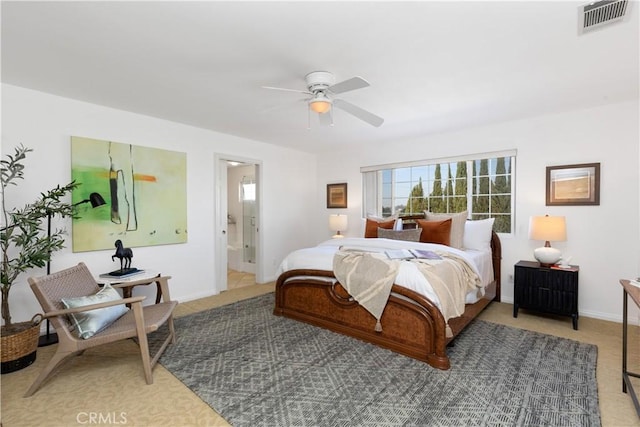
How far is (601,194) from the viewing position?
11.3 ft

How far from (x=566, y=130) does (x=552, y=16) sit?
7.74ft

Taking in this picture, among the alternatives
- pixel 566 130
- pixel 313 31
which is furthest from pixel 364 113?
pixel 566 130

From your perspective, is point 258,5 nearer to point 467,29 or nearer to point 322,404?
point 467,29

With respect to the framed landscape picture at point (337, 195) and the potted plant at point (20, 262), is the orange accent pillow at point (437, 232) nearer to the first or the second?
the framed landscape picture at point (337, 195)

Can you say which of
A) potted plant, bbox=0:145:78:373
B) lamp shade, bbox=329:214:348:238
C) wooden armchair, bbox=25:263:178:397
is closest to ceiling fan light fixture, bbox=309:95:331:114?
wooden armchair, bbox=25:263:178:397

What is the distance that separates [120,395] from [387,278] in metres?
2.18

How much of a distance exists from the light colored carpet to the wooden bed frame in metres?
1.01

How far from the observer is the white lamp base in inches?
134

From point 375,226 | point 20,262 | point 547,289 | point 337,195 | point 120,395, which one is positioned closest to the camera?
point 120,395

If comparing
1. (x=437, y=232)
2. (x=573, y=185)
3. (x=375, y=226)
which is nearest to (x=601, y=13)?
(x=573, y=185)

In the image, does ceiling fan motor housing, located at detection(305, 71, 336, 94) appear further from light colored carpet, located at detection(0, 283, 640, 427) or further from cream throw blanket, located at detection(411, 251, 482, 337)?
light colored carpet, located at detection(0, 283, 640, 427)

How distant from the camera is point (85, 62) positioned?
2451 millimetres

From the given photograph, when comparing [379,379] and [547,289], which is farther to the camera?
[547,289]

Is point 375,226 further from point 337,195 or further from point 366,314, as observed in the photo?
point 366,314
